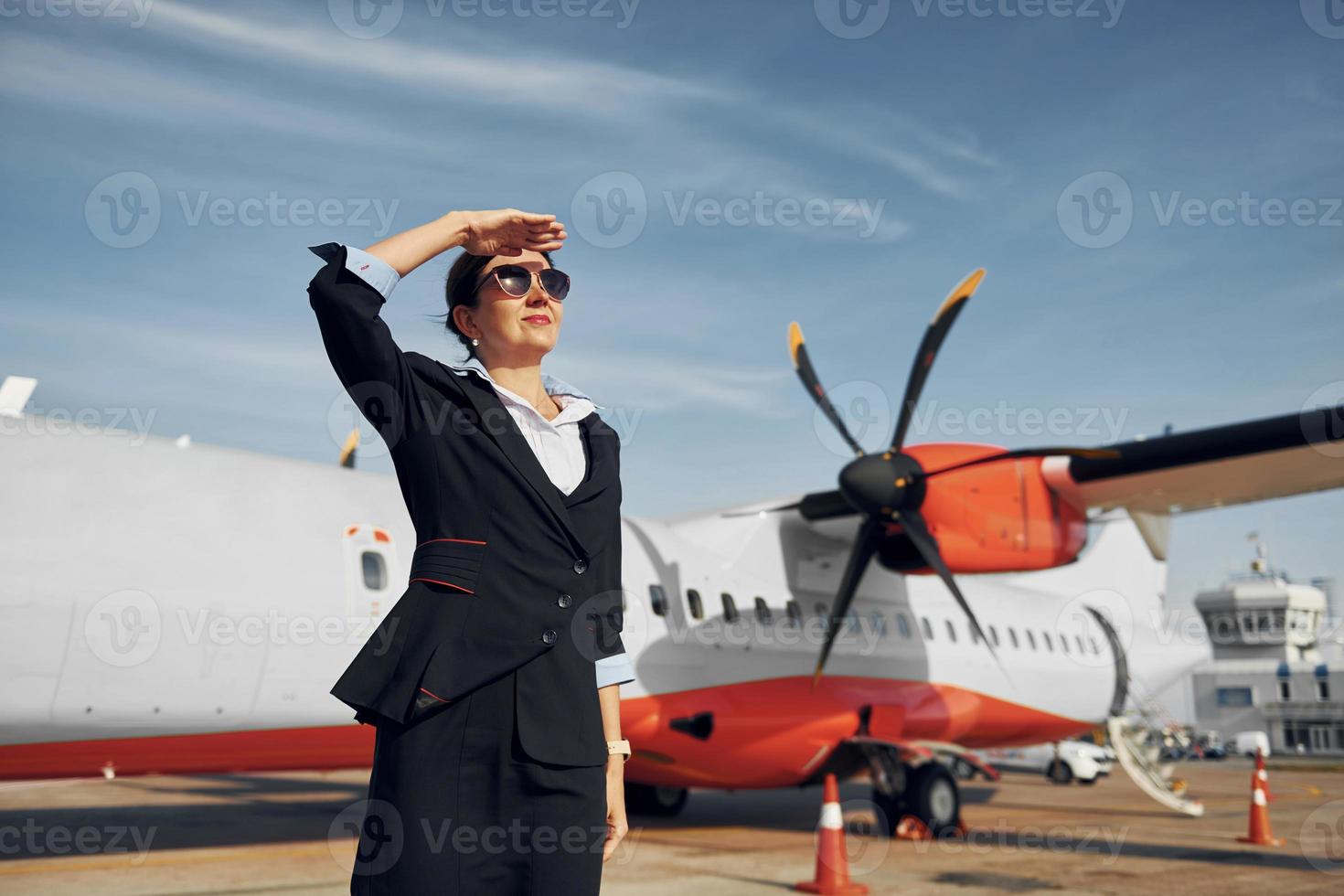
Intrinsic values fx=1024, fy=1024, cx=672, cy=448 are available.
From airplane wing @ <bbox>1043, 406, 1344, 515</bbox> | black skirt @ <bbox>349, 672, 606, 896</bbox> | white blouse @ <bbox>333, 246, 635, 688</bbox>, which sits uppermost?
airplane wing @ <bbox>1043, 406, 1344, 515</bbox>

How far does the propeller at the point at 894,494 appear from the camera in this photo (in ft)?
32.6

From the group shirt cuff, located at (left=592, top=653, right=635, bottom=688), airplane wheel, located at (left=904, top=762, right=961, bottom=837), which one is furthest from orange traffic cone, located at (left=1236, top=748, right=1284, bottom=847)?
shirt cuff, located at (left=592, top=653, right=635, bottom=688)

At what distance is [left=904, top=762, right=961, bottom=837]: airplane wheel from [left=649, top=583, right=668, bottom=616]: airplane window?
11.7 ft

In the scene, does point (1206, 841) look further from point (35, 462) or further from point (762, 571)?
point (35, 462)

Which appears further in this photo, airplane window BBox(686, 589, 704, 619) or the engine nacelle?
the engine nacelle

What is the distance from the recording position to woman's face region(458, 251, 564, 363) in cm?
219

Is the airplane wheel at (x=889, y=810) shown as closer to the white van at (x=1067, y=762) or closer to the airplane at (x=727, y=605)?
the airplane at (x=727, y=605)

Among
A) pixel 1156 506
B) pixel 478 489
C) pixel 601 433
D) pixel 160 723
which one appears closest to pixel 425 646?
pixel 478 489

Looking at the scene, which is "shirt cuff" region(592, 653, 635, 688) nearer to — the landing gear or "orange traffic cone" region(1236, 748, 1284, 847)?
the landing gear

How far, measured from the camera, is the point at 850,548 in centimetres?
1189

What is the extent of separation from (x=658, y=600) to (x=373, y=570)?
3.09 m

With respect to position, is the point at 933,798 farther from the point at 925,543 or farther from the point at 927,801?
the point at 925,543

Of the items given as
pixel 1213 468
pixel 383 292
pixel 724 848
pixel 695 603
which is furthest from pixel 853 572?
pixel 383 292

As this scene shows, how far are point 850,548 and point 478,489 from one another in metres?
10.3
